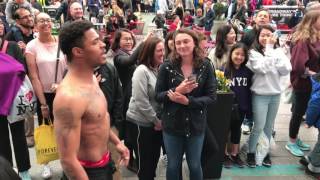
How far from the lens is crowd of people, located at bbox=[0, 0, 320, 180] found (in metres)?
2.36

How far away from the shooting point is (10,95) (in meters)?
3.71

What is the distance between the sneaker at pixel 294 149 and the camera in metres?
5.05

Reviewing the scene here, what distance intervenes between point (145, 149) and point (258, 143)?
1705 millimetres

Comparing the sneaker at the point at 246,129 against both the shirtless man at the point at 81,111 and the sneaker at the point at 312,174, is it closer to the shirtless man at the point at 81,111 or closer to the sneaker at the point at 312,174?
the sneaker at the point at 312,174

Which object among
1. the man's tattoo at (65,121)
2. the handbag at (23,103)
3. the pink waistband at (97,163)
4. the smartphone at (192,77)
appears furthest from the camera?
the handbag at (23,103)

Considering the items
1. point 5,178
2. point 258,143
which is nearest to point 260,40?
point 258,143

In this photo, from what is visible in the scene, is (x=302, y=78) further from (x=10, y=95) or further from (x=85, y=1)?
(x=85, y=1)

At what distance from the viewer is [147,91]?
3.62m

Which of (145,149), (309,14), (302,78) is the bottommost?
(145,149)

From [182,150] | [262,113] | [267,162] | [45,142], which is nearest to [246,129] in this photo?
[267,162]

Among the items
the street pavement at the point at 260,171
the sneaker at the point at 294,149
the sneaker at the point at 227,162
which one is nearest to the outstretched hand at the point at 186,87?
the street pavement at the point at 260,171

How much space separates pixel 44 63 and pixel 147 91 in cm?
129

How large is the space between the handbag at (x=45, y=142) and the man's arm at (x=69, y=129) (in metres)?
1.67

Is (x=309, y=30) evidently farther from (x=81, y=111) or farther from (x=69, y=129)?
(x=69, y=129)
